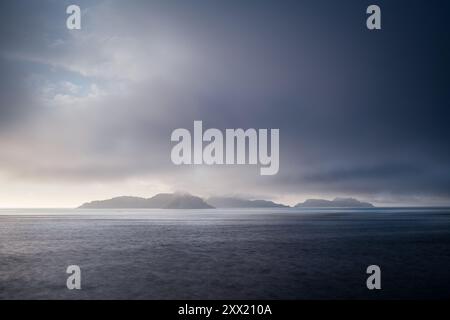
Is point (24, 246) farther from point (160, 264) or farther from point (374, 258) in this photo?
point (374, 258)

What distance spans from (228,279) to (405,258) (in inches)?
834

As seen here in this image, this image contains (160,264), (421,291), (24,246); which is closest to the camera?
(421,291)

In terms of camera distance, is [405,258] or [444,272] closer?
[444,272]

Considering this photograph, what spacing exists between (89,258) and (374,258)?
3144 centimetres

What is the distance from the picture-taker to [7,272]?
100ft

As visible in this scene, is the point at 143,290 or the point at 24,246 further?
the point at 24,246

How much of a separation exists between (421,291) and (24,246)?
50.0 meters

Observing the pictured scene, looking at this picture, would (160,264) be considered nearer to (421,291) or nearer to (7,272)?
(7,272)

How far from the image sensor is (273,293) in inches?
905

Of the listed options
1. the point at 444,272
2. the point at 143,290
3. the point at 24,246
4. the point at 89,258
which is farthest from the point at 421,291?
the point at 24,246
